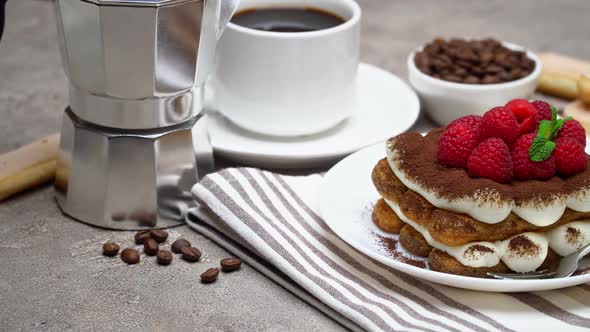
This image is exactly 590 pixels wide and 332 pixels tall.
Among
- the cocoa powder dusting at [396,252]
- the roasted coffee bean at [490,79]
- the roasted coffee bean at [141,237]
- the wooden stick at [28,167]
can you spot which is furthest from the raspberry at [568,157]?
the wooden stick at [28,167]

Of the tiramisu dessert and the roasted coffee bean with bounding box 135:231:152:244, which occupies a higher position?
the tiramisu dessert

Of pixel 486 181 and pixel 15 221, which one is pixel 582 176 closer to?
pixel 486 181

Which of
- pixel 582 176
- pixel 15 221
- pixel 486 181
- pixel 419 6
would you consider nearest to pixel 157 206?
pixel 15 221

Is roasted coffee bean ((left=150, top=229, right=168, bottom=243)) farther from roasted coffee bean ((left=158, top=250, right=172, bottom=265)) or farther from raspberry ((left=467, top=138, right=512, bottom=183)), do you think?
raspberry ((left=467, top=138, right=512, bottom=183))

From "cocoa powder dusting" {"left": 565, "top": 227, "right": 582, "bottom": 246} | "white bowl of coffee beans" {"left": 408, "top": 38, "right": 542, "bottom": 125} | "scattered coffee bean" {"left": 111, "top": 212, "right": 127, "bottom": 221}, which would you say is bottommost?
"scattered coffee bean" {"left": 111, "top": 212, "right": 127, "bottom": 221}

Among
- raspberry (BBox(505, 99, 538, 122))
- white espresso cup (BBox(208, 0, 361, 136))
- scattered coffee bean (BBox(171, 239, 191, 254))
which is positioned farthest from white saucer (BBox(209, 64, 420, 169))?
raspberry (BBox(505, 99, 538, 122))
